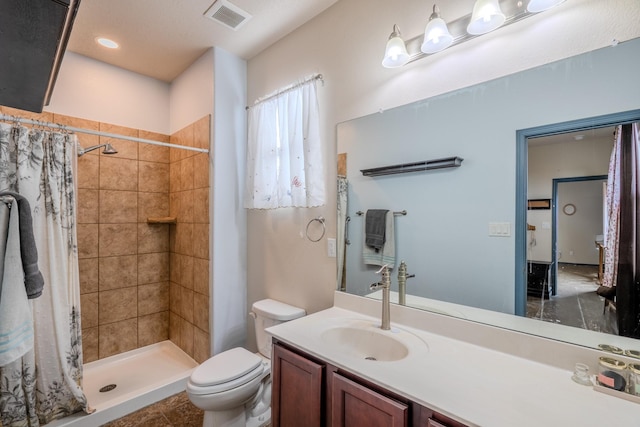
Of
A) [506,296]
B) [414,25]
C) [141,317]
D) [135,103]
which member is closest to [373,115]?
[414,25]

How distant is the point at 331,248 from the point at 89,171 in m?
2.29

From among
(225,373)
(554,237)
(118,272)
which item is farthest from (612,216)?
(118,272)

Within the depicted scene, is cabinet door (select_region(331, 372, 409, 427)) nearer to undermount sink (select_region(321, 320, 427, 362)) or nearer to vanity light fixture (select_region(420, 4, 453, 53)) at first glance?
undermount sink (select_region(321, 320, 427, 362))

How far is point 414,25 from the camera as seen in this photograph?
1498mm

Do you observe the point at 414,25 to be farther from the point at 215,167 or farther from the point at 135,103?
the point at 135,103

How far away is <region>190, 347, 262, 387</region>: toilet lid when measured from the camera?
1641 mm

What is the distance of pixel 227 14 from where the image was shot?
195cm

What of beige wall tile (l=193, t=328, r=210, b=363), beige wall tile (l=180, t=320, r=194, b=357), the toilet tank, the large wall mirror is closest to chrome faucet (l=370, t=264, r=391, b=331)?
the large wall mirror

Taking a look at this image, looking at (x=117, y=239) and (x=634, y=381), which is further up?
(x=117, y=239)

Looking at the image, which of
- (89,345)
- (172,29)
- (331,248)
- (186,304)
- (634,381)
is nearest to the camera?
(634,381)

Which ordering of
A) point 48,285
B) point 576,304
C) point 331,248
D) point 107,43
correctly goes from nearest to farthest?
point 576,304, point 48,285, point 331,248, point 107,43

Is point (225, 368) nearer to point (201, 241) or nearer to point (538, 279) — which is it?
point (201, 241)

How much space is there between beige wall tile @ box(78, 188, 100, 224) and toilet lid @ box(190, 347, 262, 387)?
1.76 meters

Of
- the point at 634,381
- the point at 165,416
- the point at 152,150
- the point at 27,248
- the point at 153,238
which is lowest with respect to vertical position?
the point at 165,416
